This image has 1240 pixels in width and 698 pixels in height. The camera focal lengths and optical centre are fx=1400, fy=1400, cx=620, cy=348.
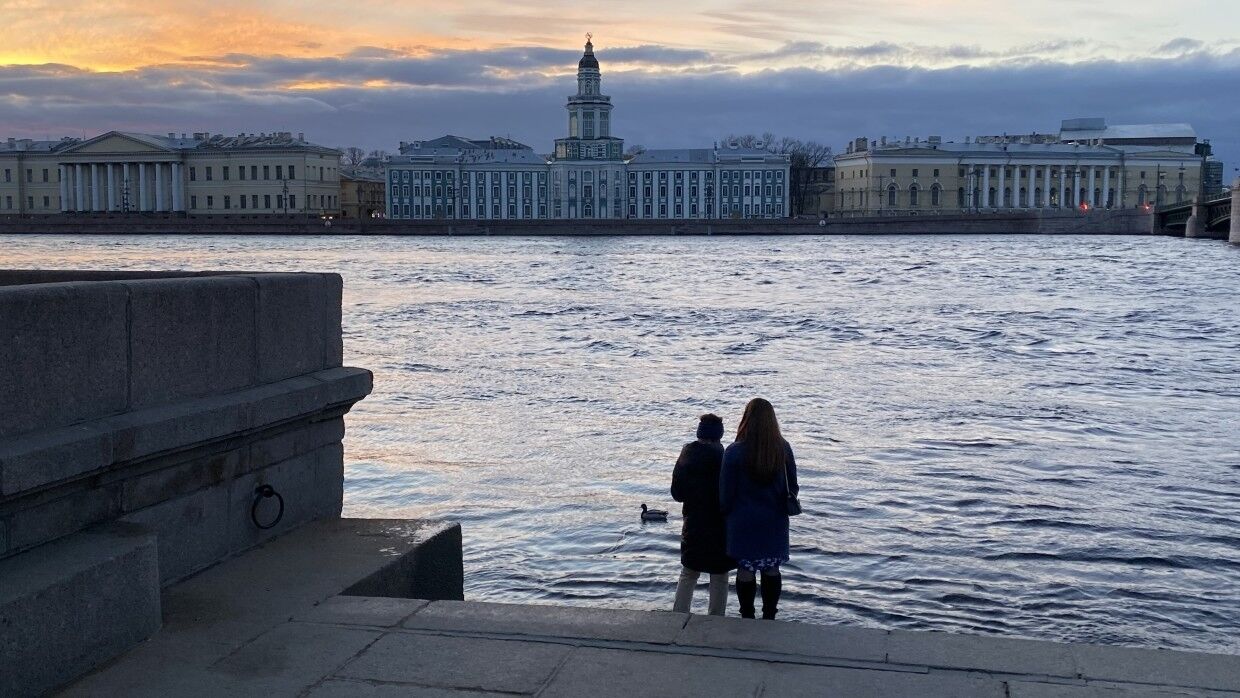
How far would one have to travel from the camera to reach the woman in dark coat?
16.0ft

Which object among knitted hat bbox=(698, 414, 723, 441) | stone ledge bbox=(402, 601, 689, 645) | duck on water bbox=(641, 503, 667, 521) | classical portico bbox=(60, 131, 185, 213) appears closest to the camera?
stone ledge bbox=(402, 601, 689, 645)

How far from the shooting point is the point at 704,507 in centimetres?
492

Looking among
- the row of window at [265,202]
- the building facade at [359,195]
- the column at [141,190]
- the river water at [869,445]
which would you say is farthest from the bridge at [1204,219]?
the column at [141,190]

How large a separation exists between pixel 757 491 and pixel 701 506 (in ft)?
0.91

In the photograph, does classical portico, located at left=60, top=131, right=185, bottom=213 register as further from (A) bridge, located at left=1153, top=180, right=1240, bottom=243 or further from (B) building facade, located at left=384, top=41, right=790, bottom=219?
(A) bridge, located at left=1153, top=180, right=1240, bottom=243

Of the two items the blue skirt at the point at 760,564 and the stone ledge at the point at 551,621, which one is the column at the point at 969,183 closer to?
the blue skirt at the point at 760,564

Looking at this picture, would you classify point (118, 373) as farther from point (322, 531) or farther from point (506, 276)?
point (506, 276)

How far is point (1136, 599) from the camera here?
6.70 meters

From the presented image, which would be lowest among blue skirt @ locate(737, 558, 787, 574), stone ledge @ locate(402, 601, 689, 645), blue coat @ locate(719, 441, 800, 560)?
blue skirt @ locate(737, 558, 787, 574)

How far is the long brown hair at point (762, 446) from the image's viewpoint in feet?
15.3

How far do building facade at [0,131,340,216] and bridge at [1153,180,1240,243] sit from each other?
2262 inches

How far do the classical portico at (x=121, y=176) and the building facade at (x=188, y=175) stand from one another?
7 centimetres

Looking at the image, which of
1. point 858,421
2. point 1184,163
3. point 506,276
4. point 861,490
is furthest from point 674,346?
point 1184,163

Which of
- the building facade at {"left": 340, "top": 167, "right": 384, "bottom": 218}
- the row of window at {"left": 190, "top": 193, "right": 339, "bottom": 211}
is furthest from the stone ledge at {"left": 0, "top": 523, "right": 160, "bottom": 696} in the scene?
the building facade at {"left": 340, "top": 167, "right": 384, "bottom": 218}
